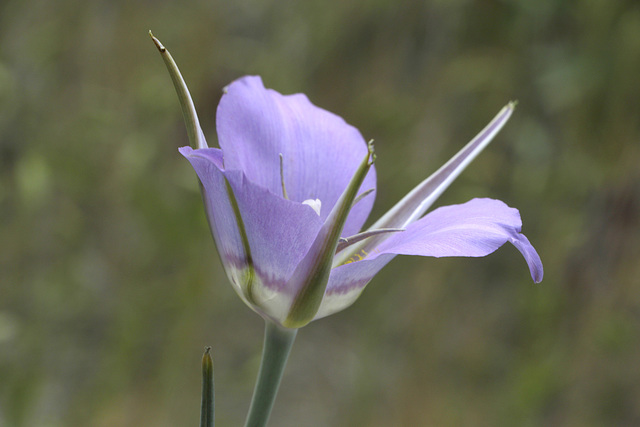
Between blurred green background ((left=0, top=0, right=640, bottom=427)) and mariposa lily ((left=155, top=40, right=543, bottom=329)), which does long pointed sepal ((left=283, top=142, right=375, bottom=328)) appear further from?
blurred green background ((left=0, top=0, right=640, bottom=427))

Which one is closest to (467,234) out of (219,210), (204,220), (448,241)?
(448,241)

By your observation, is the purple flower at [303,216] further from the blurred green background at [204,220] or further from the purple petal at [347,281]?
the blurred green background at [204,220]

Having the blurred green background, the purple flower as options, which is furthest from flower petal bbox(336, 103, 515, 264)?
the blurred green background

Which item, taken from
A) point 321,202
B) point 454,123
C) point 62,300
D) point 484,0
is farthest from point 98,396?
point 484,0

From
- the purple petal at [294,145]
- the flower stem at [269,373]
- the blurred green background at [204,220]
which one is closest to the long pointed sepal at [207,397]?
the flower stem at [269,373]

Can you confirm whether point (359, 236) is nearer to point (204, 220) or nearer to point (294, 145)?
point (294, 145)

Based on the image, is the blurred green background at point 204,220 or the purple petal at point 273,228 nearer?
the purple petal at point 273,228

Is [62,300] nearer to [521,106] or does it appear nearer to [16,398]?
[16,398]
